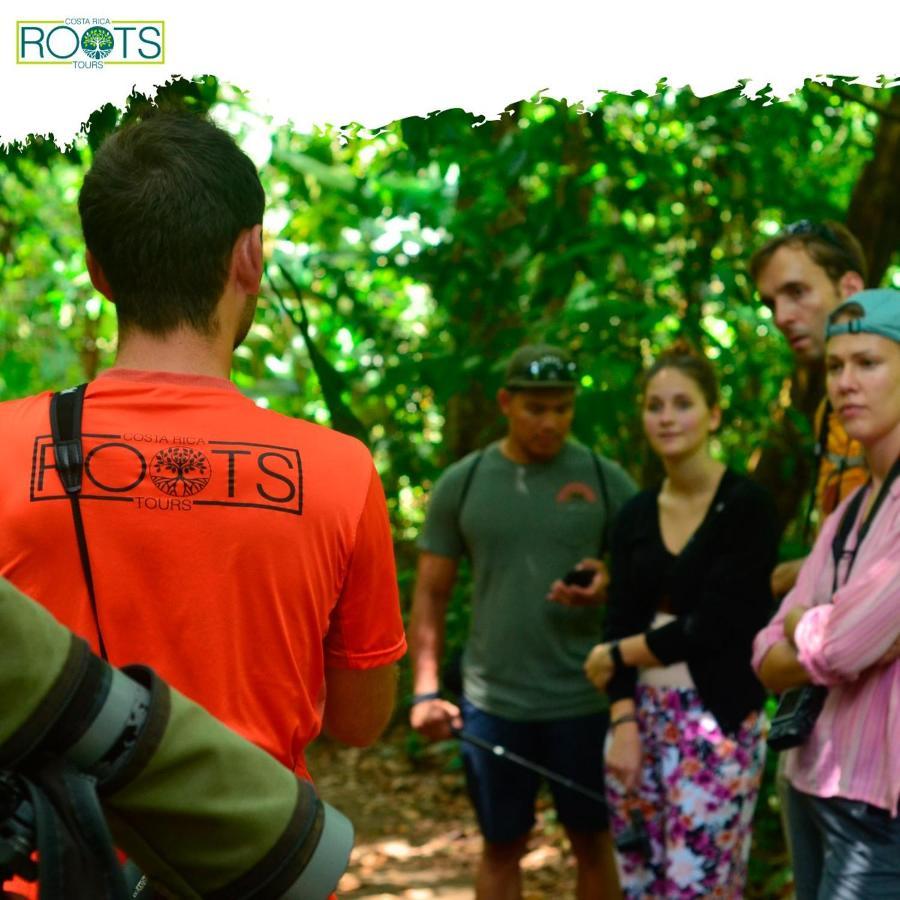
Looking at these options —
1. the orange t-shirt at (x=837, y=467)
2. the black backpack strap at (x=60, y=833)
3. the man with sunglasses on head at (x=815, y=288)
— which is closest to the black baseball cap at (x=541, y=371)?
the man with sunglasses on head at (x=815, y=288)

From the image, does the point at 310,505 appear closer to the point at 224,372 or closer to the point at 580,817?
the point at 224,372

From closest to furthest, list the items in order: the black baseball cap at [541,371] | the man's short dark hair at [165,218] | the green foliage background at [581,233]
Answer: the man's short dark hair at [165,218] → the black baseball cap at [541,371] → the green foliage background at [581,233]

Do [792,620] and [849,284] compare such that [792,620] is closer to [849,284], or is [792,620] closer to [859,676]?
[859,676]

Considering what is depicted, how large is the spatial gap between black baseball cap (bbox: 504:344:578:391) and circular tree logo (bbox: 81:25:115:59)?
1911 millimetres

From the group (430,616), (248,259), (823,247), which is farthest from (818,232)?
(248,259)

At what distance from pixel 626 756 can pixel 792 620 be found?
3.84 feet

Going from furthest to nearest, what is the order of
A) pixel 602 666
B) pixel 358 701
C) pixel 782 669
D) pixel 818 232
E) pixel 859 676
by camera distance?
pixel 602 666
pixel 818 232
pixel 782 669
pixel 859 676
pixel 358 701

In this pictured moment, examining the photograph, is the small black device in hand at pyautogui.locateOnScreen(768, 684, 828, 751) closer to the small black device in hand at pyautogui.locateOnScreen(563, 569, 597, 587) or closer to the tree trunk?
the small black device in hand at pyautogui.locateOnScreen(563, 569, 597, 587)

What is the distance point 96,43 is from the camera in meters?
3.43

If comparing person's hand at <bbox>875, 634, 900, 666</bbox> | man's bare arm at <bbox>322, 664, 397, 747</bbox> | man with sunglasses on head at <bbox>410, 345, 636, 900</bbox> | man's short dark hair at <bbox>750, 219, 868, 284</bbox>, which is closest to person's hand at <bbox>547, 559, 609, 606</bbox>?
man with sunglasses on head at <bbox>410, 345, 636, 900</bbox>

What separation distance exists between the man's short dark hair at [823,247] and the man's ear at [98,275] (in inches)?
91.7

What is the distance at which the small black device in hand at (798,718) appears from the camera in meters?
2.80

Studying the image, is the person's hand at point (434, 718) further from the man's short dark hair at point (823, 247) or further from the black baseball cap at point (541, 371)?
the man's short dark hair at point (823, 247)

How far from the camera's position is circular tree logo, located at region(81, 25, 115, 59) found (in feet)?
11.2
